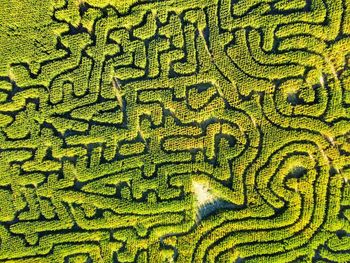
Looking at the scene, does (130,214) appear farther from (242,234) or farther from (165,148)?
(242,234)

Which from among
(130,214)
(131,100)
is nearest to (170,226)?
(130,214)

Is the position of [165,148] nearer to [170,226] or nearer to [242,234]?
[170,226]

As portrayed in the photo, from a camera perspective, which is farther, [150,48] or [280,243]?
[150,48]

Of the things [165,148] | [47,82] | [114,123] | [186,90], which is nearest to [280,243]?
[165,148]

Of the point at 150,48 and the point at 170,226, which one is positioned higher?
the point at 150,48

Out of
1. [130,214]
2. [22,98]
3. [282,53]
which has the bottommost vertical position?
[130,214]

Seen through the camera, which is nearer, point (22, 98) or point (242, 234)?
point (242, 234)
